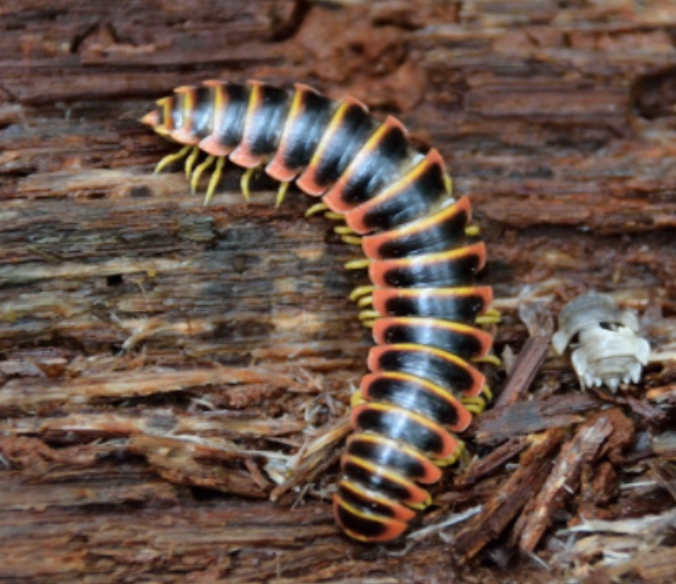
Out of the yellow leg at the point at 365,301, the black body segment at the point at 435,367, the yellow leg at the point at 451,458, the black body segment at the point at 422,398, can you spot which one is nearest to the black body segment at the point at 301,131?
the yellow leg at the point at 365,301

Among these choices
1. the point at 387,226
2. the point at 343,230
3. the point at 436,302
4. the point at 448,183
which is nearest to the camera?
the point at 436,302

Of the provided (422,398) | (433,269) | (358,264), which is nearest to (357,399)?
(422,398)

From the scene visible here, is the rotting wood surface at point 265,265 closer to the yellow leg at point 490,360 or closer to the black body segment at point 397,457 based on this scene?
the yellow leg at point 490,360

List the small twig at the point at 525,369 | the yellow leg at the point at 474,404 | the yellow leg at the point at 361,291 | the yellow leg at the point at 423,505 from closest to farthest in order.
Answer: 1. the yellow leg at the point at 423,505
2. the yellow leg at the point at 474,404
3. the small twig at the point at 525,369
4. the yellow leg at the point at 361,291

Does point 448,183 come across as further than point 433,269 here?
Yes

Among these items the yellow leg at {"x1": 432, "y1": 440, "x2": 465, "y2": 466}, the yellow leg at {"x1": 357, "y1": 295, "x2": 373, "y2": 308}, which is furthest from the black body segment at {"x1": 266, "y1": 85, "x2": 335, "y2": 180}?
the yellow leg at {"x1": 432, "y1": 440, "x2": 465, "y2": 466}

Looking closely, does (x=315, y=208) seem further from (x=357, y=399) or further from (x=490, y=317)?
(x=490, y=317)

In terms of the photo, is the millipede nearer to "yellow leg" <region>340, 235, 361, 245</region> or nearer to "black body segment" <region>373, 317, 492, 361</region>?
"black body segment" <region>373, 317, 492, 361</region>
